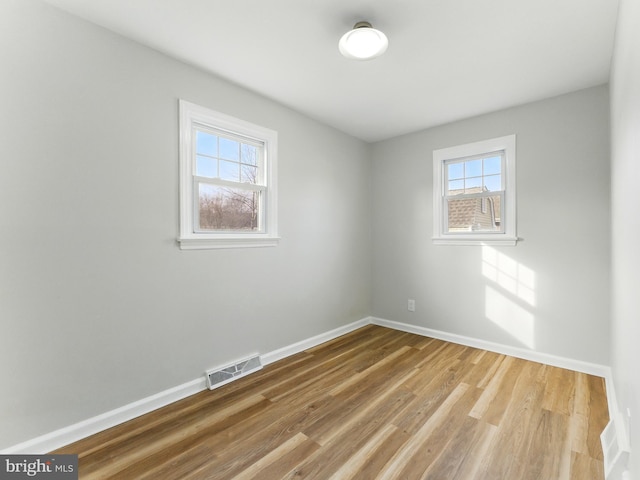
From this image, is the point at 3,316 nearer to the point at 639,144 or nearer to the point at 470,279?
the point at 639,144

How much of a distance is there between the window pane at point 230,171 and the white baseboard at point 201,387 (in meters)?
1.70

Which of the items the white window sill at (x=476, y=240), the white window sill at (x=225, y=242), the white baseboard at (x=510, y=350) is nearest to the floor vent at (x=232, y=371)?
the white window sill at (x=225, y=242)

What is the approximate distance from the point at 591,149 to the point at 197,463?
3824mm

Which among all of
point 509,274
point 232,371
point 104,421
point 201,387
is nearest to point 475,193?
point 509,274

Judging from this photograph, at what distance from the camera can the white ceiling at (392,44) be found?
1.77m

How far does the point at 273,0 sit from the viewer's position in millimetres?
1724

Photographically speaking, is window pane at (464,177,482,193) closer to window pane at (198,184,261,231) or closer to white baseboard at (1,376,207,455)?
window pane at (198,184,261,231)

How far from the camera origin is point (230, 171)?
267cm

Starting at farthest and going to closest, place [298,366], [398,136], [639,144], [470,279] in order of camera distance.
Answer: [398,136]
[470,279]
[298,366]
[639,144]

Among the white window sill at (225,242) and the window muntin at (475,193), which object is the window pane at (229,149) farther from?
the window muntin at (475,193)

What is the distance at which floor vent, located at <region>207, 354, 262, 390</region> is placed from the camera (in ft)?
7.95

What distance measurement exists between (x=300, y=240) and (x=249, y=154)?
1.03m

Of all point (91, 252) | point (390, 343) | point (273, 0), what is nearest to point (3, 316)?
point (91, 252)

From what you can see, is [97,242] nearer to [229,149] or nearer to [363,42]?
[229,149]
